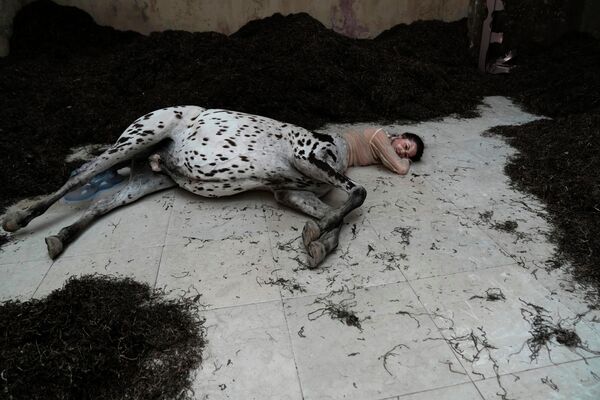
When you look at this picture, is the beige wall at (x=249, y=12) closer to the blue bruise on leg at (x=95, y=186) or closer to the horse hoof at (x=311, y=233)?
the blue bruise on leg at (x=95, y=186)

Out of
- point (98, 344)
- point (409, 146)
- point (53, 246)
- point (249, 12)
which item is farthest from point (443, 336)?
point (249, 12)

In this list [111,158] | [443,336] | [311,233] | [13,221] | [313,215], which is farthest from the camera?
[111,158]

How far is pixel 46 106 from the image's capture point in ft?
13.5

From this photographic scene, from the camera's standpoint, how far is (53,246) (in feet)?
7.91

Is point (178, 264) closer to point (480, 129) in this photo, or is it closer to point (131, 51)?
point (480, 129)

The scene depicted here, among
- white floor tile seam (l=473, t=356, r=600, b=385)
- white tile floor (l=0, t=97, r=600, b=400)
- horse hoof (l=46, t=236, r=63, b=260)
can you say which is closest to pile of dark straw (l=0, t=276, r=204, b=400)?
white tile floor (l=0, t=97, r=600, b=400)

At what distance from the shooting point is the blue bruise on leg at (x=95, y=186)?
3.00 m

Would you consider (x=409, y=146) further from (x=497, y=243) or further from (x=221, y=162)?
(x=221, y=162)

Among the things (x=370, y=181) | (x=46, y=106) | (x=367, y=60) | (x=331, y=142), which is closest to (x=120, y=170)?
(x=46, y=106)

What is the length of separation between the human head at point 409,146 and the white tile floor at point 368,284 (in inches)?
8.0

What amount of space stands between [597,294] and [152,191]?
276 centimetres

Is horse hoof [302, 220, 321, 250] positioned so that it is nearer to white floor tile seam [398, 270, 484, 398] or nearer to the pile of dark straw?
white floor tile seam [398, 270, 484, 398]

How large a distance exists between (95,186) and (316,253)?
182 centimetres

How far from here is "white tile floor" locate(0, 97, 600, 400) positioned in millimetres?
1678
